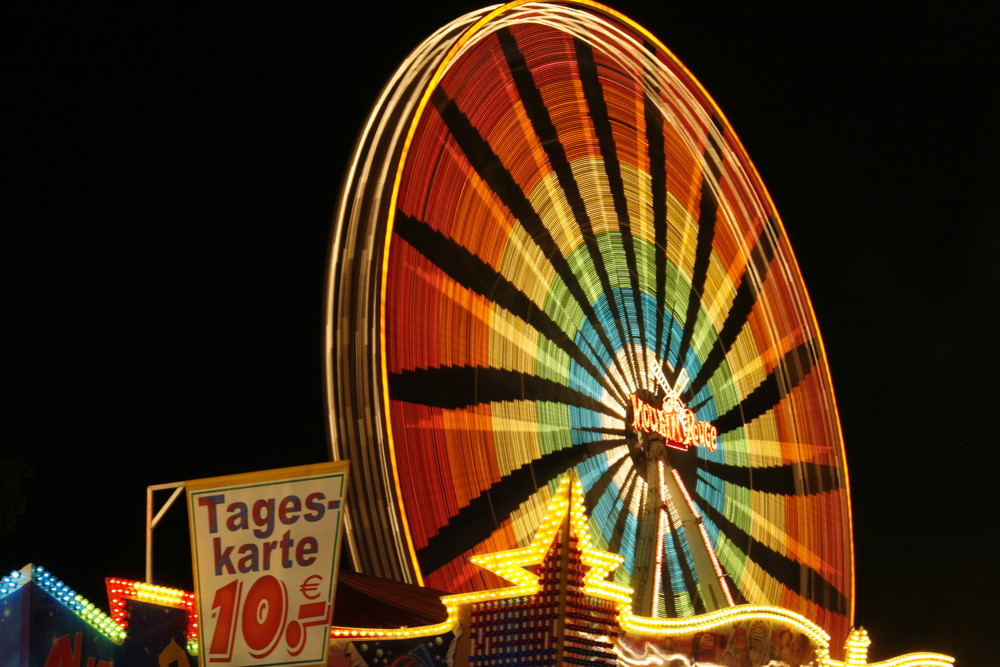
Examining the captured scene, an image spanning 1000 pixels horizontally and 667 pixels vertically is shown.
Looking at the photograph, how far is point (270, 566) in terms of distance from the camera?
578 cm

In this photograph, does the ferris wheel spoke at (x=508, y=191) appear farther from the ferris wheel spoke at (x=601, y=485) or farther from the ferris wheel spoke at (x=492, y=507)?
the ferris wheel spoke at (x=492, y=507)

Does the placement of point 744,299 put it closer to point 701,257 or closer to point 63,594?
point 701,257

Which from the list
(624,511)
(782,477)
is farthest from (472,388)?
(782,477)

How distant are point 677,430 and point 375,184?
5.18 meters

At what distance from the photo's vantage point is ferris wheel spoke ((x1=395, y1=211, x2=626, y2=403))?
11.4 metres

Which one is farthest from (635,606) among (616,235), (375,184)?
(375,184)

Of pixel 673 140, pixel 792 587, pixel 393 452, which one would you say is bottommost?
pixel 792 587

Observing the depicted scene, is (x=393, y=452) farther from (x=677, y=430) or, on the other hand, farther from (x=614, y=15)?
(x=614, y=15)

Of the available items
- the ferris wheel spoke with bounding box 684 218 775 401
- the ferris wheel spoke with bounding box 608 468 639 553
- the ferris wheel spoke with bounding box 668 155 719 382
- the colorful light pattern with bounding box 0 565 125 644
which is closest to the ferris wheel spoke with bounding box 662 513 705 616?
the ferris wheel spoke with bounding box 608 468 639 553

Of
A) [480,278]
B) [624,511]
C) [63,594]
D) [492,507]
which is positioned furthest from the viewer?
[624,511]

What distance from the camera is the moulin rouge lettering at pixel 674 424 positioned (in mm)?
14352

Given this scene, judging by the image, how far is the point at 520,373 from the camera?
1262cm

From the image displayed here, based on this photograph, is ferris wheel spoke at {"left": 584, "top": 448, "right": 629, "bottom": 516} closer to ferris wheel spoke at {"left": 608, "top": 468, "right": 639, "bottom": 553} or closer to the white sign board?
ferris wheel spoke at {"left": 608, "top": 468, "right": 639, "bottom": 553}

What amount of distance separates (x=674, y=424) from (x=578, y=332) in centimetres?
162
